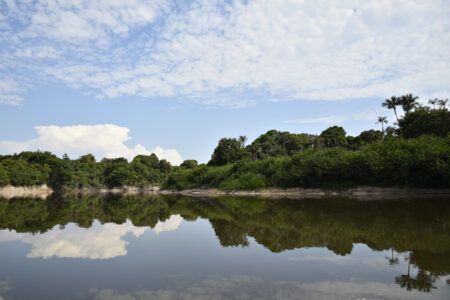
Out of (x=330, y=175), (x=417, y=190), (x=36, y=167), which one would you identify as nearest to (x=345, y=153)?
(x=330, y=175)

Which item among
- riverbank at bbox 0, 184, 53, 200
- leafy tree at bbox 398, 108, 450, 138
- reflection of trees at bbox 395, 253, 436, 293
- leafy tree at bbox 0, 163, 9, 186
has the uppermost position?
leafy tree at bbox 398, 108, 450, 138

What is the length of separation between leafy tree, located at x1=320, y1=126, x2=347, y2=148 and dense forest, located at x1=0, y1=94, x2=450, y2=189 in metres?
0.28

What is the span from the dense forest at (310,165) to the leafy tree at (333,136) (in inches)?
11.2

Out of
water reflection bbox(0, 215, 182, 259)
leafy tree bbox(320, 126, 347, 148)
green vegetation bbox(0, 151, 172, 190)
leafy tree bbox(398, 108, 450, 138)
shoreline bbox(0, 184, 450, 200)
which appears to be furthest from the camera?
leafy tree bbox(320, 126, 347, 148)

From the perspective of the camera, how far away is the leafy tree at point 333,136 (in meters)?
84.8

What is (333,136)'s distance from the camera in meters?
86.9

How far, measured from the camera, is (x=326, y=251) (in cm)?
823

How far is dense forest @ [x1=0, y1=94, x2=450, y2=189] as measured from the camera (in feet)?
107

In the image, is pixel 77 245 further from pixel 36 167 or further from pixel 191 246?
pixel 36 167

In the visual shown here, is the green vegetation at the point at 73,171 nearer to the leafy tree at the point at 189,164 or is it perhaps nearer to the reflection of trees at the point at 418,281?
the leafy tree at the point at 189,164

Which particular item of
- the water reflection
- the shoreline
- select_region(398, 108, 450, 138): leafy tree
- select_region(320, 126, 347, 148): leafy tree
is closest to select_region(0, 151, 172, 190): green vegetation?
the shoreline

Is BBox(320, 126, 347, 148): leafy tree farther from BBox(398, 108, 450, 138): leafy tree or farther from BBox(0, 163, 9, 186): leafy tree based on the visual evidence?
BBox(0, 163, 9, 186): leafy tree

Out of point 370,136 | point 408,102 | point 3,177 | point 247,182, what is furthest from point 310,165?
point 3,177

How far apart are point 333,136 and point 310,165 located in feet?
164
